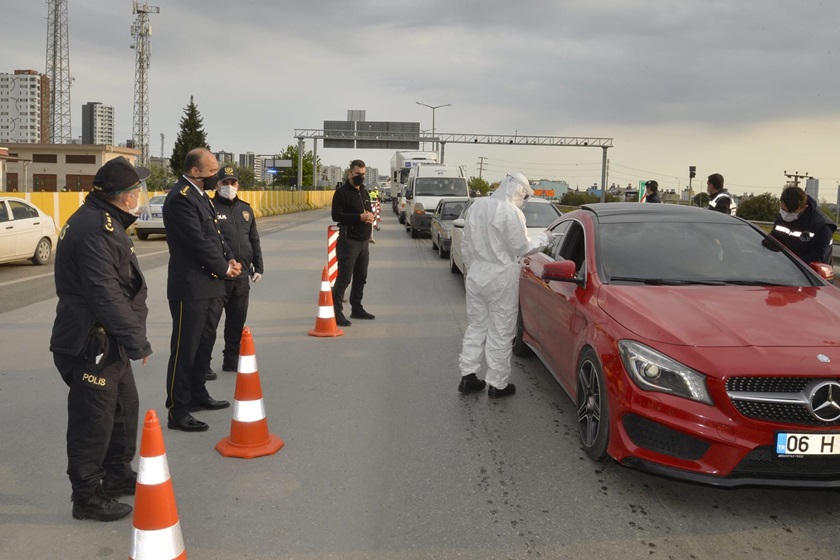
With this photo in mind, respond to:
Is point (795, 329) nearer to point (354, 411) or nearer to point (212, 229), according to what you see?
point (354, 411)

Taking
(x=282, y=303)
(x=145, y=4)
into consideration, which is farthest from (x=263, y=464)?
(x=145, y=4)

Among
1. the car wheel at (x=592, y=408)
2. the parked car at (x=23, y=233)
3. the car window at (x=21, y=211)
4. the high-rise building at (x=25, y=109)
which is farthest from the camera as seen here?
the high-rise building at (x=25, y=109)

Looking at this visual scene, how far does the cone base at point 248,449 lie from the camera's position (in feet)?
15.1

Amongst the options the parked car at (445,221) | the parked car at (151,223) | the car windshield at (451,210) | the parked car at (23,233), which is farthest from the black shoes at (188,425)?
the parked car at (151,223)

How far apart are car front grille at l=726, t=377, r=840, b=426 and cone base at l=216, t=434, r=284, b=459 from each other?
277 cm

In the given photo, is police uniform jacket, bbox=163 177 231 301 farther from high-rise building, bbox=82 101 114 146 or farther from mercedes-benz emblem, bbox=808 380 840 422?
high-rise building, bbox=82 101 114 146

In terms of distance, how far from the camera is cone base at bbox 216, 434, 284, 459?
4594 mm

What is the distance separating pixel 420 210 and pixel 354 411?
19.7 meters

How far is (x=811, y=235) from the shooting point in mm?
7258

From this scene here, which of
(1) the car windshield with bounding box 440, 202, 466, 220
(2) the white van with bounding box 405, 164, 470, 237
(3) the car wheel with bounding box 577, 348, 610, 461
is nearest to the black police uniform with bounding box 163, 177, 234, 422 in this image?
(3) the car wheel with bounding box 577, 348, 610, 461

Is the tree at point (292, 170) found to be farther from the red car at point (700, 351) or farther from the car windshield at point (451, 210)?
the red car at point (700, 351)

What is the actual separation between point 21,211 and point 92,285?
42.8ft

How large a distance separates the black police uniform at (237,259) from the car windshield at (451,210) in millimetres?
12003

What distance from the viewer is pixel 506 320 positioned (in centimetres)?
579
